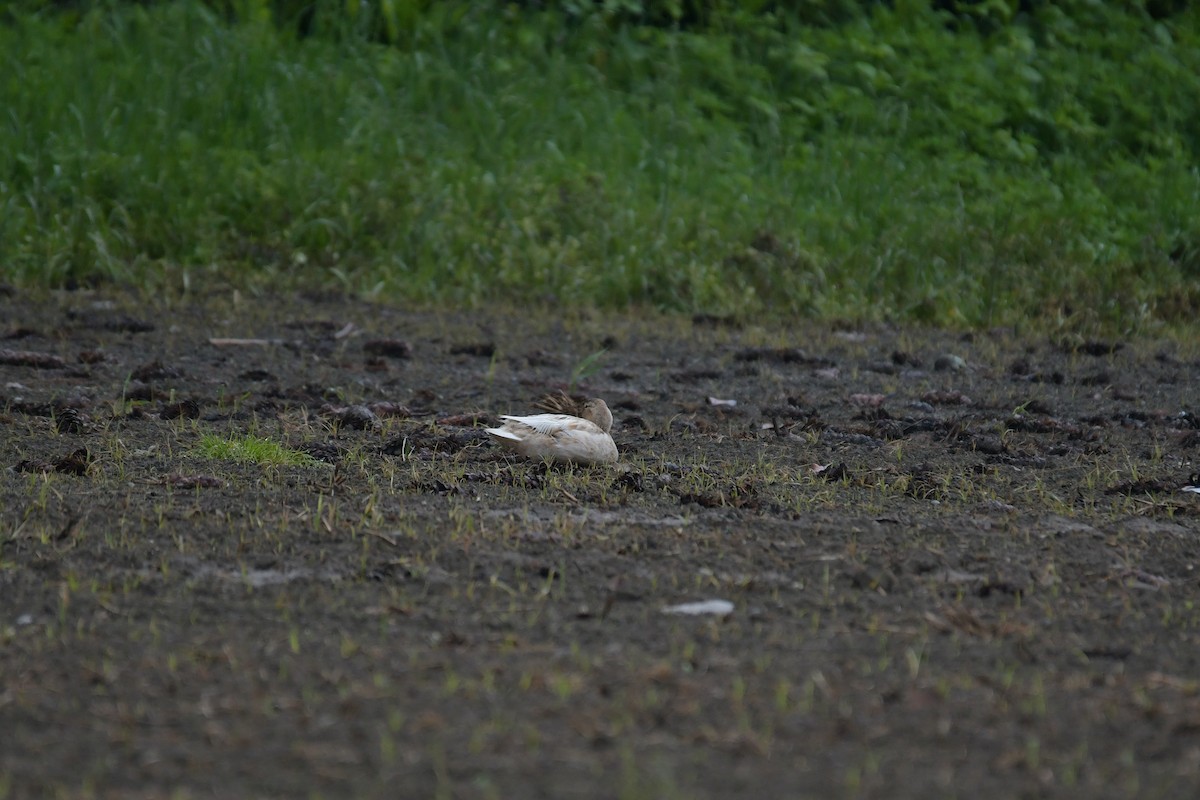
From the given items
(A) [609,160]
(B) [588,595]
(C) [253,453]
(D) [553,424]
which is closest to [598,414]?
(D) [553,424]

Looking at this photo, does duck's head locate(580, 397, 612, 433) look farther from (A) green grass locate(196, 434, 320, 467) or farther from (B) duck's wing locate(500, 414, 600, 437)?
(A) green grass locate(196, 434, 320, 467)

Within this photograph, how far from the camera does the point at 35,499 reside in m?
3.77

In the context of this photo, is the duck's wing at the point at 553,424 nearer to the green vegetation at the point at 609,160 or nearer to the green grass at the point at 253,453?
the green grass at the point at 253,453

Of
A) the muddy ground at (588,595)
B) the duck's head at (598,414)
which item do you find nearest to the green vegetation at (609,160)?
the muddy ground at (588,595)

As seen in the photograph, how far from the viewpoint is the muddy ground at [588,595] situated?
7.46 feet

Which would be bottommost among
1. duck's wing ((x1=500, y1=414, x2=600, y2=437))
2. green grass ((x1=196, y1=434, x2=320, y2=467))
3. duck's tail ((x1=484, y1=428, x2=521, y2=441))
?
green grass ((x1=196, y1=434, x2=320, y2=467))

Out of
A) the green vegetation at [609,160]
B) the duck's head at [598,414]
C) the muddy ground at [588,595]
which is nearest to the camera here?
the muddy ground at [588,595]

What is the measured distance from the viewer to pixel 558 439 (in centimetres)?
445

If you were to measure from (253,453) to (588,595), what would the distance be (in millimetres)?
1686

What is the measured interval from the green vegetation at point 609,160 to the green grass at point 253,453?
356cm

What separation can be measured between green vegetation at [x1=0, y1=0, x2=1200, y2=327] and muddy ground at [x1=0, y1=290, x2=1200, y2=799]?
7.66 ft

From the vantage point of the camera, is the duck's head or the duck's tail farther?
the duck's head

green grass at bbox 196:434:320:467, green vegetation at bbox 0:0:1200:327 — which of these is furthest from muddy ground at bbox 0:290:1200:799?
green vegetation at bbox 0:0:1200:327

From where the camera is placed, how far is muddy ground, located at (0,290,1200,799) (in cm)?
227
